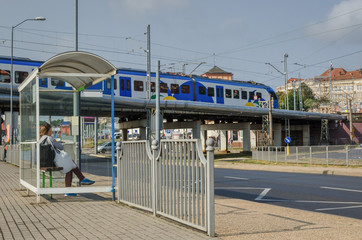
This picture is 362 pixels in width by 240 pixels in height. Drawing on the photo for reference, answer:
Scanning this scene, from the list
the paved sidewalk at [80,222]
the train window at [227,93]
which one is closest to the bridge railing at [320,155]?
the train window at [227,93]

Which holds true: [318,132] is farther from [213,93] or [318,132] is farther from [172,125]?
[213,93]

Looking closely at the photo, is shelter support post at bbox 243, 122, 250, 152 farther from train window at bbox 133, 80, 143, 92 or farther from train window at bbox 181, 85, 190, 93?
train window at bbox 133, 80, 143, 92

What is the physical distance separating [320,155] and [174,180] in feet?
74.2

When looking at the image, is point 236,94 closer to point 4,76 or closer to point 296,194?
point 4,76

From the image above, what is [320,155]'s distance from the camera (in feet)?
92.9

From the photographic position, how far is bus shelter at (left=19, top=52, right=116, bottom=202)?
10453mm

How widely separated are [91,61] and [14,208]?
142 inches

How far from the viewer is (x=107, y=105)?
123 feet

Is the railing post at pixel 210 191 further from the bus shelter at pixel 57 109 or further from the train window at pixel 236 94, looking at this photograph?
the train window at pixel 236 94

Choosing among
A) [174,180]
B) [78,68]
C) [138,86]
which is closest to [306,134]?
[138,86]

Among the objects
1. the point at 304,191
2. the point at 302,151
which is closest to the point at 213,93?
the point at 302,151

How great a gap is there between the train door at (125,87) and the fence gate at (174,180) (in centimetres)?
2663

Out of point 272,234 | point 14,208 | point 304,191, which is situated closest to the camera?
point 272,234

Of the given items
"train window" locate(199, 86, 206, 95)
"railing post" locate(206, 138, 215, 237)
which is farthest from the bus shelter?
"train window" locate(199, 86, 206, 95)
